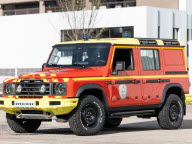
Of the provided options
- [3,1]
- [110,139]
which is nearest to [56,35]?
[3,1]

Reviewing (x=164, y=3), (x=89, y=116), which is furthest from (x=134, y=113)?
(x=164, y=3)

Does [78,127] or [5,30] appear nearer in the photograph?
[78,127]

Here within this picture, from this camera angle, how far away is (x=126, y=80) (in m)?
16.2

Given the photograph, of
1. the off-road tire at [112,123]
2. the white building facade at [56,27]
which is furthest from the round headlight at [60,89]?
the white building facade at [56,27]

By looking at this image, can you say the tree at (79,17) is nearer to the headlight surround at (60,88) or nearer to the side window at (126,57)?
the side window at (126,57)

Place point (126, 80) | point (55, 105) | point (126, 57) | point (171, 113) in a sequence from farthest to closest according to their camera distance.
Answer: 1. point (171, 113)
2. point (126, 57)
3. point (126, 80)
4. point (55, 105)

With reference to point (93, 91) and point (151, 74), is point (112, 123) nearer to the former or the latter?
point (151, 74)

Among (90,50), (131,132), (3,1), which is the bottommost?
(131,132)

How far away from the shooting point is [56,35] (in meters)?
49.4

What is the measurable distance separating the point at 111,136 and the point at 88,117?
2.09 feet

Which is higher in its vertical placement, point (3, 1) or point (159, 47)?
point (3, 1)

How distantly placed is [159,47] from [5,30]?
35.5 m

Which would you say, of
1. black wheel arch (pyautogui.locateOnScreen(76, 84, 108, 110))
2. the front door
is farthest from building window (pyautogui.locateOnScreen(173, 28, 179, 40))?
black wheel arch (pyautogui.locateOnScreen(76, 84, 108, 110))

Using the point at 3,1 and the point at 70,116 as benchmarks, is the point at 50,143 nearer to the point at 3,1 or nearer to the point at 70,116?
the point at 70,116
